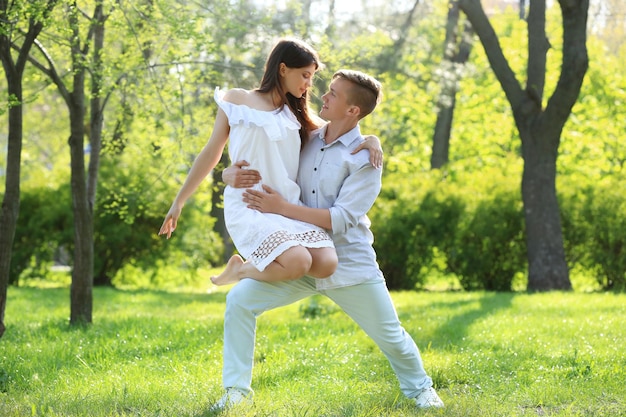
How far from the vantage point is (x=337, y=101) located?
480 centimetres

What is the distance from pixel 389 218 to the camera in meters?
16.1

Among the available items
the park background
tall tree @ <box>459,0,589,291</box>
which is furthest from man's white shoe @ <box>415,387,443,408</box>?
tall tree @ <box>459,0,589,291</box>

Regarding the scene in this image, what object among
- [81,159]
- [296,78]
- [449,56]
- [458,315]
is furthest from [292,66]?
[449,56]

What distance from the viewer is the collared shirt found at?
4.71 metres

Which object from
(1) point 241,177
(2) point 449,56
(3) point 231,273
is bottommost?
(3) point 231,273

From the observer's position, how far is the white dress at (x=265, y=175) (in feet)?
14.9

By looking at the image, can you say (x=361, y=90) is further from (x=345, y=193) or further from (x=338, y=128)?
(x=345, y=193)

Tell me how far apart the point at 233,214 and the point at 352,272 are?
70cm

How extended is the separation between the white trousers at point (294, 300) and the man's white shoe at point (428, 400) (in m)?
0.03

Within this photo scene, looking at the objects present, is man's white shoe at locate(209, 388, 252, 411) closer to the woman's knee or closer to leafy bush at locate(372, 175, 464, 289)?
the woman's knee

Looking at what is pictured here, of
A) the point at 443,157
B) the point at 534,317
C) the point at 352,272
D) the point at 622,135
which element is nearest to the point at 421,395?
the point at 352,272

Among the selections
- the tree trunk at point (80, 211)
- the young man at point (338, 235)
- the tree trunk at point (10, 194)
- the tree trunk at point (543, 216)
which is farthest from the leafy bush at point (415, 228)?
the young man at point (338, 235)

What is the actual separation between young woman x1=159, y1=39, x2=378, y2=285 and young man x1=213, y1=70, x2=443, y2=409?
81 mm

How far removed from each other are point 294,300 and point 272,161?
771 millimetres
